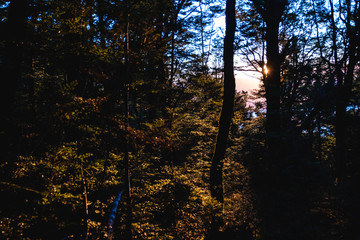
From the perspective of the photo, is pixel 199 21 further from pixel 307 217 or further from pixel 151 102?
pixel 307 217

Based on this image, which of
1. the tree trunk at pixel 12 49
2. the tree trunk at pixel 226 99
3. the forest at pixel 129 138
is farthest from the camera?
the tree trunk at pixel 226 99

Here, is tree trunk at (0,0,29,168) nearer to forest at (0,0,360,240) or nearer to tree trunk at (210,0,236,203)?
forest at (0,0,360,240)

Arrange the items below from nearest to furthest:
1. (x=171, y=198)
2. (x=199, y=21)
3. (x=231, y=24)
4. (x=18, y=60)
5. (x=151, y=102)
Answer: (x=18, y=60)
(x=231, y=24)
(x=171, y=198)
(x=151, y=102)
(x=199, y=21)

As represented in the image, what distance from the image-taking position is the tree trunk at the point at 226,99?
6.34 metres

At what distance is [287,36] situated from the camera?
13258 mm

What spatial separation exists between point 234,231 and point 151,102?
8.19 meters

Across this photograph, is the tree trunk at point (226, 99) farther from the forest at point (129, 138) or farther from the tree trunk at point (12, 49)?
the tree trunk at point (12, 49)

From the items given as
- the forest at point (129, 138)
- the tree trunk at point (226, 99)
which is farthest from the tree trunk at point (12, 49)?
the tree trunk at point (226, 99)

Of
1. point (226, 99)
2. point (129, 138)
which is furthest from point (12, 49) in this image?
point (226, 99)

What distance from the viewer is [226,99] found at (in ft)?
21.4

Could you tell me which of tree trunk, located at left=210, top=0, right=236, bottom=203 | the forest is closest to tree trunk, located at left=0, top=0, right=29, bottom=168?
the forest

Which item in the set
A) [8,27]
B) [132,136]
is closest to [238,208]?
[132,136]

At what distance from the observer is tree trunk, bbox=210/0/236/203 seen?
6344mm

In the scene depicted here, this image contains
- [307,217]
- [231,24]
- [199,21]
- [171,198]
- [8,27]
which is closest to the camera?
[307,217]
